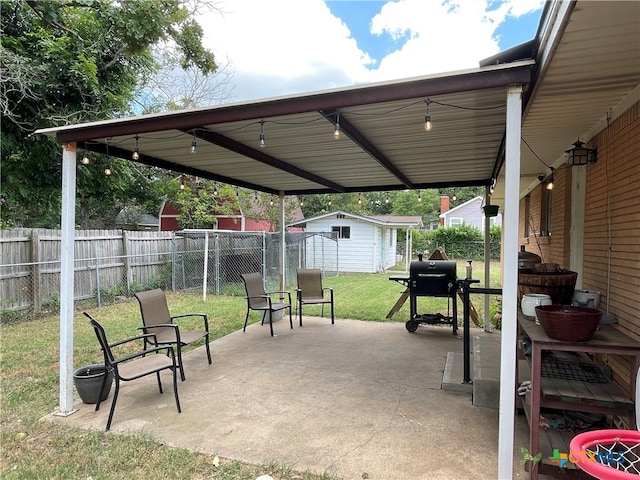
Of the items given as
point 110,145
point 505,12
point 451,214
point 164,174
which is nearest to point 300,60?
point 164,174

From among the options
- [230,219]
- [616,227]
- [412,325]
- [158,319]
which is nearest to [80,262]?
[158,319]

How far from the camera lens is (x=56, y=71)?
5.96 m

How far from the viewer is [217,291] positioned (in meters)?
9.45

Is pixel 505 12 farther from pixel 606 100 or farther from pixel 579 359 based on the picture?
pixel 579 359

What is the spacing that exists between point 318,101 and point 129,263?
7.68 meters

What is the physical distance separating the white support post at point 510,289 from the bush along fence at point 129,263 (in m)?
5.73

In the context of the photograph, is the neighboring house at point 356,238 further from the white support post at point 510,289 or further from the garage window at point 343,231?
the white support post at point 510,289

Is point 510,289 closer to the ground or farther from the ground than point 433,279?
farther from the ground

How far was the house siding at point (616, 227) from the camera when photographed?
2.50 meters

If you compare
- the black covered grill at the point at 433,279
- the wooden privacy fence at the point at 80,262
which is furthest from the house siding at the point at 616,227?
the wooden privacy fence at the point at 80,262

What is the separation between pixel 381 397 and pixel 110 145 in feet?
12.3

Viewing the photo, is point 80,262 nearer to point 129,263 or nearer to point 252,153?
point 129,263

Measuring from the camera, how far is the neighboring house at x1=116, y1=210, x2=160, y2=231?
17812 mm

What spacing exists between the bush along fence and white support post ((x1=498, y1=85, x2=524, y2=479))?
5.73m
